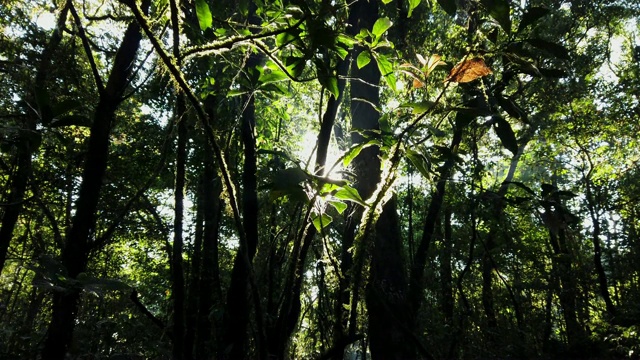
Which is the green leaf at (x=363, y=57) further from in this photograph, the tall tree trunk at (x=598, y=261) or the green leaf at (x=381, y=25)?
the tall tree trunk at (x=598, y=261)

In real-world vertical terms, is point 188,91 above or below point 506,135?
below

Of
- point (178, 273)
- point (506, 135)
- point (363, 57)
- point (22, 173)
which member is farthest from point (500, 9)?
point (22, 173)

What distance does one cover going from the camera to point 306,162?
1.57 metres

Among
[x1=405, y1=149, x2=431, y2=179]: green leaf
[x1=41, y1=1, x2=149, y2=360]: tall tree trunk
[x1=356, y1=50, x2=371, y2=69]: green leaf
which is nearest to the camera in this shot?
[x1=405, y1=149, x2=431, y2=179]: green leaf

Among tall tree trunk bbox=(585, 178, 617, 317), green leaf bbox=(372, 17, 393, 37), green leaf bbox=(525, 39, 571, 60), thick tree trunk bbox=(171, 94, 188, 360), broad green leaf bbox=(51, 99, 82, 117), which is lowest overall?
thick tree trunk bbox=(171, 94, 188, 360)

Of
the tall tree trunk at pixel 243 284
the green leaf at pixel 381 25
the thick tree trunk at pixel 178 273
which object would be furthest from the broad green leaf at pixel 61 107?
the green leaf at pixel 381 25

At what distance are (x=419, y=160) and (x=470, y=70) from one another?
0.28 meters

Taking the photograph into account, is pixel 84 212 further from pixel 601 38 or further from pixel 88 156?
pixel 601 38

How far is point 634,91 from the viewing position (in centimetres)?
845

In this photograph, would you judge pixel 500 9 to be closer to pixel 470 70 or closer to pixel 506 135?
pixel 470 70

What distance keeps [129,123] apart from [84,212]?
6.05 meters

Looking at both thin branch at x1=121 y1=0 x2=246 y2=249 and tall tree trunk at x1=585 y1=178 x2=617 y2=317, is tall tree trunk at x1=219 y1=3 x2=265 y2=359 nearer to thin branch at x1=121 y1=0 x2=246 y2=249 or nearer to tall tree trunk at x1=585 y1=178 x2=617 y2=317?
thin branch at x1=121 y1=0 x2=246 y2=249

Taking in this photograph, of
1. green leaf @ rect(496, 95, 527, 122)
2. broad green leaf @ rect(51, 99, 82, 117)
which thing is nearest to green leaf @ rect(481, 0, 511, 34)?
green leaf @ rect(496, 95, 527, 122)

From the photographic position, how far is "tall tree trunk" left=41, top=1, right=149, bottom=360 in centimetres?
165
